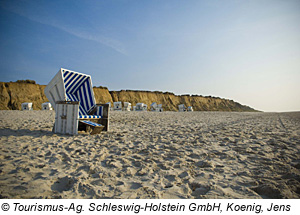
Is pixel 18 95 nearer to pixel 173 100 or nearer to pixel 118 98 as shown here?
pixel 118 98

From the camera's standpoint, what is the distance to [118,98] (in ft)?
139

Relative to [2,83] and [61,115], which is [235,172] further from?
[2,83]

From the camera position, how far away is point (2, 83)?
29.7 m

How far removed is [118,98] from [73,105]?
1524 inches

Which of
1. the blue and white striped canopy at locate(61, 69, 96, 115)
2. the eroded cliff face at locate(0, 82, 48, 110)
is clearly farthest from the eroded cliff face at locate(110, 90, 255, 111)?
the blue and white striped canopy at locate(61, 69, 96, 115)

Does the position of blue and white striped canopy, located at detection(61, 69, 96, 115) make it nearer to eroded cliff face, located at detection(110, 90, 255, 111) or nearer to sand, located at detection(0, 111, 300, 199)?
sand, located at detection(0, 111, 300, 199)

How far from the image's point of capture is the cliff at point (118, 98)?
95.8ft

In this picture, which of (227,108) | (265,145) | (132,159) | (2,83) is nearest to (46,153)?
(132,159)

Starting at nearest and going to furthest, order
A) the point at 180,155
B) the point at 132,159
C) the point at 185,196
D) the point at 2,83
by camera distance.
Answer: the point at 185,196
the point at 132,159
the point at 180,155
the point at 2,83

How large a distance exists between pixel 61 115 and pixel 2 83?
3581cm
